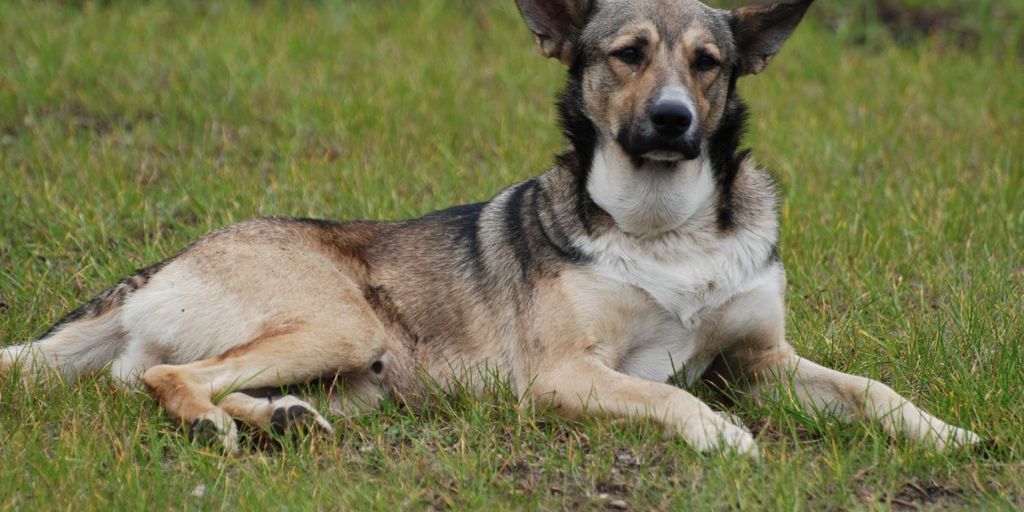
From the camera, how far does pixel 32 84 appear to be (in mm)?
9234

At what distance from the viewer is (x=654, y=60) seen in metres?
5.02

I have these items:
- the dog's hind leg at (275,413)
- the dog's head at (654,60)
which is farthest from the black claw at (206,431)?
the dog's head at (654,60)

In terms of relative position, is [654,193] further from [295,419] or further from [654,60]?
[295,419]

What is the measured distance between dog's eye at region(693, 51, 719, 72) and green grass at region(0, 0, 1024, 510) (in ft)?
4.34

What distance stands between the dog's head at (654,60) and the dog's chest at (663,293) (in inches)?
14.5

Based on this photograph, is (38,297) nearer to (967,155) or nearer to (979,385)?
(979,385)

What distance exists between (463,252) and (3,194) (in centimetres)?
325

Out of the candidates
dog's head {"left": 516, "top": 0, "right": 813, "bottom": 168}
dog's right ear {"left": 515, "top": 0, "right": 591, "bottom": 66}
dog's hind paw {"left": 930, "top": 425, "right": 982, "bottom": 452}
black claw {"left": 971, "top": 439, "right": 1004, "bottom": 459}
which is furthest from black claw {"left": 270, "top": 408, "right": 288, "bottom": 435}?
black claw {"left": 971, "top": 439, "right": 1004, "bottom": 459}

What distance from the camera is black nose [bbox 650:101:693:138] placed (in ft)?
15.7

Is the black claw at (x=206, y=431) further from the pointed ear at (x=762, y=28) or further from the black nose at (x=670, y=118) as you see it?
the pointed ear at (x=762, y=28)

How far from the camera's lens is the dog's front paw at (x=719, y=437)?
4422mm

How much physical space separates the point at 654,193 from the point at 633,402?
88 centimetres

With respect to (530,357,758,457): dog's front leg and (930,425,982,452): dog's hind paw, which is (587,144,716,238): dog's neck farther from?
(930,425,982,452): dog's hind paw

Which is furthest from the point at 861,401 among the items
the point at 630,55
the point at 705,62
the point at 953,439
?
the point at 630,55
